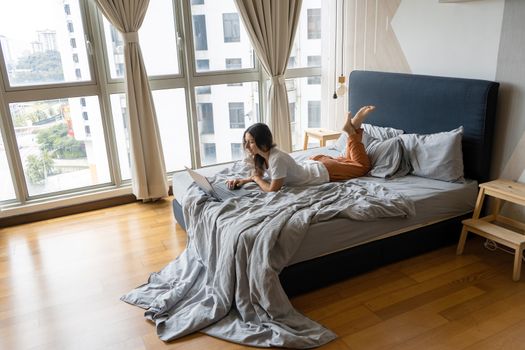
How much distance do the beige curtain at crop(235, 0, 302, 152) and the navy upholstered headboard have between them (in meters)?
0.94

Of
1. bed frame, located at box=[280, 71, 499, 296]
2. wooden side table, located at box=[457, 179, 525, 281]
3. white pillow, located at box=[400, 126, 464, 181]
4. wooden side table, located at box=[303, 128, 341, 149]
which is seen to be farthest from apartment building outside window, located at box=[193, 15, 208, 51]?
wooden side table, located at box=[457, 179, 525, 281]

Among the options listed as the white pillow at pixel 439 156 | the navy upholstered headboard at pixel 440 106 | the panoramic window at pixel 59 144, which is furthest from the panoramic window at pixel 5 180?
the white pillow at pixel 439 156

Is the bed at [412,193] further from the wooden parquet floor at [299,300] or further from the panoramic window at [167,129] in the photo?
the panoramic window at [167,129]

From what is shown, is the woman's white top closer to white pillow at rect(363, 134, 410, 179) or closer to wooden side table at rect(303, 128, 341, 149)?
white pillow at rect(363, 134, 410, 179)

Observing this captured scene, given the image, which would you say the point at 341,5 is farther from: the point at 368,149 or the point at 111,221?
the point at 111,221

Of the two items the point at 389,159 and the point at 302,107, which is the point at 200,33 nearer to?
the point at 302,107

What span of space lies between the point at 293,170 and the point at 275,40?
1954 millimetres

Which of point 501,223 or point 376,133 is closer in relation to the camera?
point 501,223

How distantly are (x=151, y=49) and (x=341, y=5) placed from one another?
1954mm

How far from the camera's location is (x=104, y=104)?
3.89 metres

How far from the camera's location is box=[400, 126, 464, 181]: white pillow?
298 centimetres

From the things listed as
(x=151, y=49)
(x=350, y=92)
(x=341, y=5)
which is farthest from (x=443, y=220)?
(x=151, y=49)

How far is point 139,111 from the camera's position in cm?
383

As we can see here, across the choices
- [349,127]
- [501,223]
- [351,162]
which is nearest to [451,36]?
[349,127]
